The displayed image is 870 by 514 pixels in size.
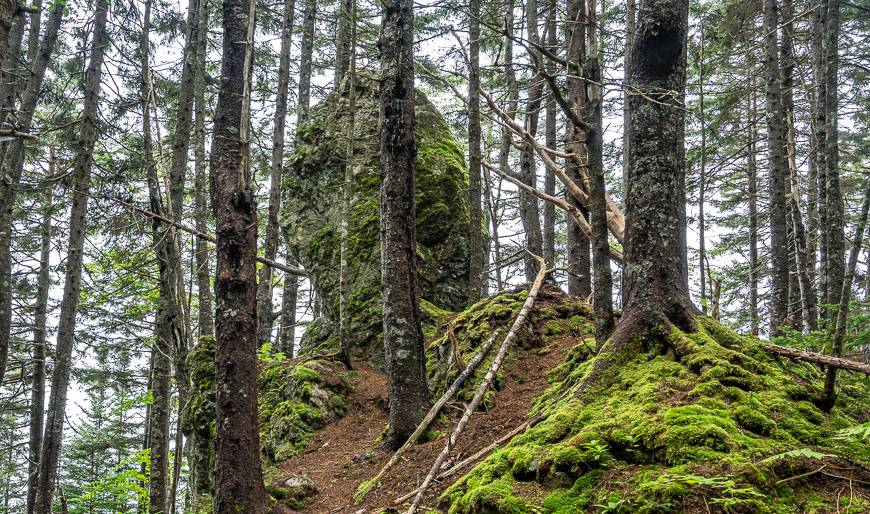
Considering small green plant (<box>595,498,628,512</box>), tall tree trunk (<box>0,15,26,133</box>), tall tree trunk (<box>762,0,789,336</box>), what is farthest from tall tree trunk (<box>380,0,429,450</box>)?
tall tree trunk (<box>0,15,26,133</box>)

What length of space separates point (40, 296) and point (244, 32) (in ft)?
38.0

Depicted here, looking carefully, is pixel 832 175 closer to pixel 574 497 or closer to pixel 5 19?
pixel 574 497

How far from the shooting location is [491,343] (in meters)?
6.68

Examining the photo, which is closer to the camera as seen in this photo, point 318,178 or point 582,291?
point 582,291

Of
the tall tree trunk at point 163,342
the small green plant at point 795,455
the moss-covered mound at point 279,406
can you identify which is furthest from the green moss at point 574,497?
the tall tree trunk at point 163,342

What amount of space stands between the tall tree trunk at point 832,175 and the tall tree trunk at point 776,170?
1.70 m

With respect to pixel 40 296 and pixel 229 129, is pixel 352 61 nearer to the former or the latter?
pixel 229 129

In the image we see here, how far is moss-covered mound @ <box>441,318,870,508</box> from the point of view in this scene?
2764 mm

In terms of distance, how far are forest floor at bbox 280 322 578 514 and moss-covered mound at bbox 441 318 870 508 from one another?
3.28 feet

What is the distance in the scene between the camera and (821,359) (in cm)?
362

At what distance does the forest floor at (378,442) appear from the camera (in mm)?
4988

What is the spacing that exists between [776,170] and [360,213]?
8193 millimetres

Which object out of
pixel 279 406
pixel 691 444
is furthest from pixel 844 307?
pixel 279 406

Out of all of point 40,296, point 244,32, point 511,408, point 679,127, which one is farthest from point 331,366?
point 40,296
